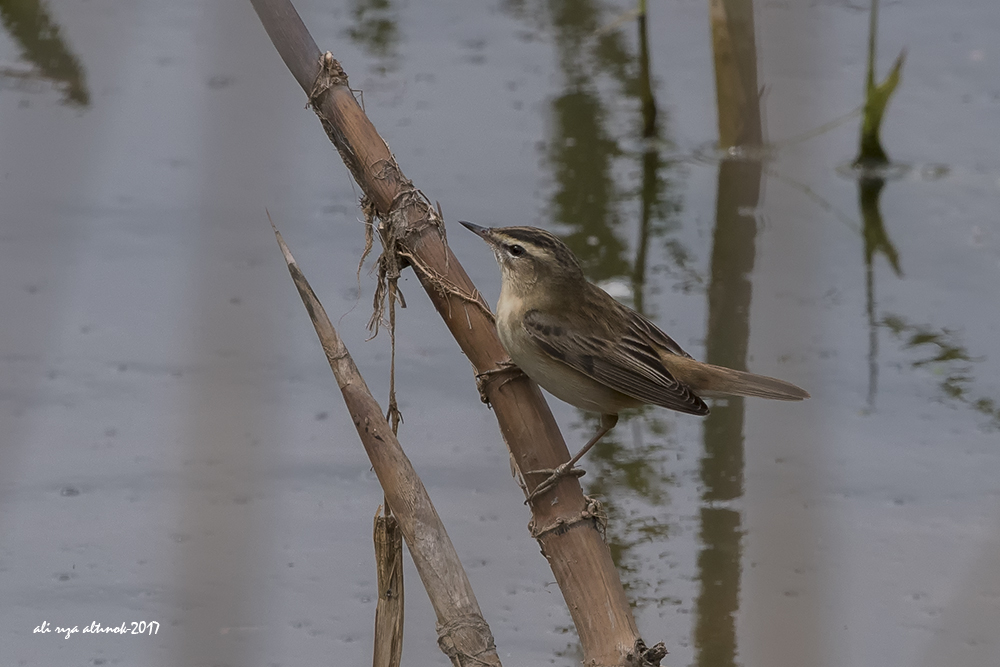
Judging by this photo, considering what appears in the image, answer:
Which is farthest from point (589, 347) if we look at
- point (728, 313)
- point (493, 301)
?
point (728, 313)

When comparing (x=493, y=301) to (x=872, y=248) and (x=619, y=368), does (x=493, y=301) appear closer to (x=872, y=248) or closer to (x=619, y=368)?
(x=619, y=368)

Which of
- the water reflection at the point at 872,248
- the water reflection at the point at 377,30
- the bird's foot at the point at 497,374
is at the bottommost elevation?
the bird's foot at the point at 497,374

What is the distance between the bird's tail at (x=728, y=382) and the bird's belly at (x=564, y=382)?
0.18 metres

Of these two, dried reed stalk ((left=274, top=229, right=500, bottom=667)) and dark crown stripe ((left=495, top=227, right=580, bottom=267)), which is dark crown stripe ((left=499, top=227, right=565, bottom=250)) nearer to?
dark crown stripe ((left=495, top=227, right=580, bottom=267))

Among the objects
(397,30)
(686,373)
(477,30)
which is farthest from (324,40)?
(686,373)

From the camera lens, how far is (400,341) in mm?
5445

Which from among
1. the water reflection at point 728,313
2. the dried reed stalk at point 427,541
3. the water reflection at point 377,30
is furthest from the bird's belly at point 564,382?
the water reflection at point 377,30

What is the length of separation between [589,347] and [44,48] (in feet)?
16.6

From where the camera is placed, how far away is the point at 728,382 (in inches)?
144

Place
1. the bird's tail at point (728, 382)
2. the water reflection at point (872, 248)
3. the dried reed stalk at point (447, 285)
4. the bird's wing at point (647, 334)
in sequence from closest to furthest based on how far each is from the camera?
the dried reed stalk at point (447, 285)
the bird's tail at point (728, 382)
the bird's wing at point (647, 334)
the water reflection at point (872, 248)

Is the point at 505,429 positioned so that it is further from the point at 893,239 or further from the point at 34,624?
the point at 893,239

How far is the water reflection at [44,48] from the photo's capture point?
7.00 m

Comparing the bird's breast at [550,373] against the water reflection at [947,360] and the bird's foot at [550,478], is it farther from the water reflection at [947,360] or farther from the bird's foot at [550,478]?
the water reflection at [947,360]

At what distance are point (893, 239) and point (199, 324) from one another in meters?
4.87
